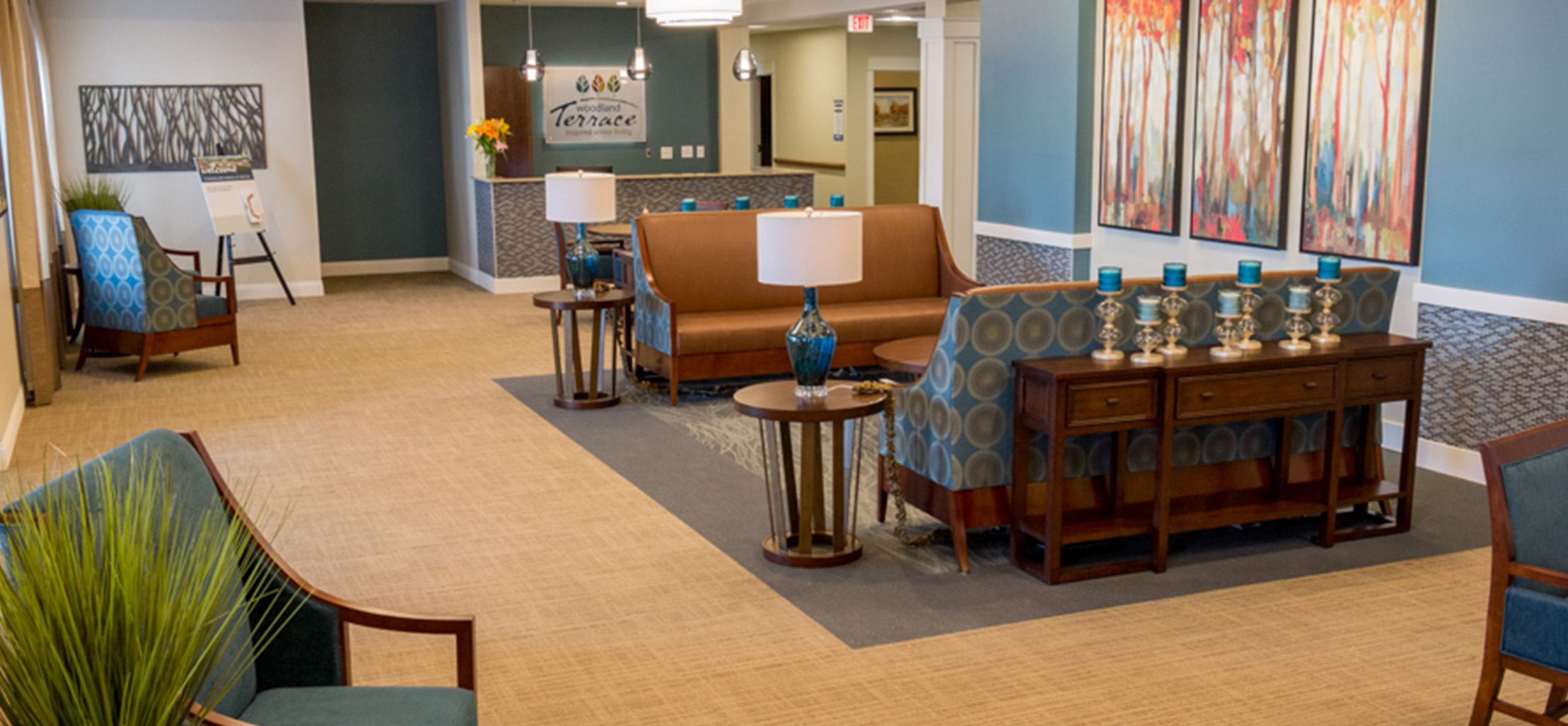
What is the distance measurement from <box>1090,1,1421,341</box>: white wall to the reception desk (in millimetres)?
4087

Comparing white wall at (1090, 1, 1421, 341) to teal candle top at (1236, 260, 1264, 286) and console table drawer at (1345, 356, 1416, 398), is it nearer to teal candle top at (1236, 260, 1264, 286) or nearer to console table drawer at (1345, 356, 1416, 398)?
console table drawer at (1345, 356, 1416, 398)

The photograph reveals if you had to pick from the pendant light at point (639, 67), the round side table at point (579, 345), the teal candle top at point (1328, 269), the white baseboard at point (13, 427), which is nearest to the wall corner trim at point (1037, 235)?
the round side table at point (579, 345)

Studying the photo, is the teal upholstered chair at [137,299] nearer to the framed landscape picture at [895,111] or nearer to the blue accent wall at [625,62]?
the blue accent wall at [625,62]

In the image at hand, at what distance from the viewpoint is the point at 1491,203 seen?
508 centimetres

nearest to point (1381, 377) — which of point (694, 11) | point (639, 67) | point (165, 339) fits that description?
point (694, 11)

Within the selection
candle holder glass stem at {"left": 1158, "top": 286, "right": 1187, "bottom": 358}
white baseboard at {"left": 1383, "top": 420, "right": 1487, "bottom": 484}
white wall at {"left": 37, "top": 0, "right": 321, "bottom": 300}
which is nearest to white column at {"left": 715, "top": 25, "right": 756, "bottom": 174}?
white wall at {"left": 37, "top": 0, "right": 321, "bottom": 300}

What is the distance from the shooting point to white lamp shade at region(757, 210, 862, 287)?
13.5 ft

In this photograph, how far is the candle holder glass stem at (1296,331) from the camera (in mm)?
4391

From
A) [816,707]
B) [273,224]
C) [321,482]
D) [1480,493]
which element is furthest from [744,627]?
[273,224]

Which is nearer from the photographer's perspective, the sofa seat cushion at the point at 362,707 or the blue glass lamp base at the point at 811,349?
the sofa seat cushion at the point at 362,707

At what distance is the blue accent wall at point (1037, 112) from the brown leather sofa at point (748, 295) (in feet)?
2.17

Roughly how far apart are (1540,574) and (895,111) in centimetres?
1177

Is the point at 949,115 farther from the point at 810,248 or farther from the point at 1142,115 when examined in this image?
the point at 810,248

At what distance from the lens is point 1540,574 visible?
2.73 metres
